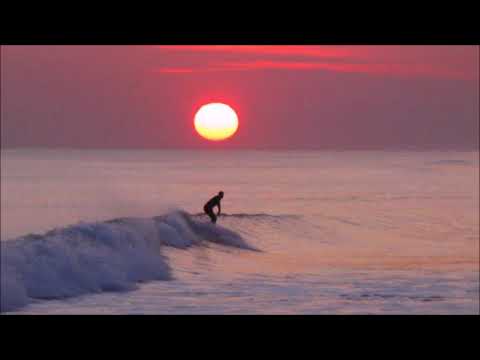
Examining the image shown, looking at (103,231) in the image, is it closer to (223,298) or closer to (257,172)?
(223,298)

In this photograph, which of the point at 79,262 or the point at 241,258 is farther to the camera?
the point at 241,258

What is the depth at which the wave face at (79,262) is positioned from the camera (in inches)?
448

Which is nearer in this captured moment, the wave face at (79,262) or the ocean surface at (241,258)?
the ocean surface at (241,258)

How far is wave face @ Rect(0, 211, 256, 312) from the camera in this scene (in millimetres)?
11383

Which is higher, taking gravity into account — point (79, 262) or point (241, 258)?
point (241, 258)

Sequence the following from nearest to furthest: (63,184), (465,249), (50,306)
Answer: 1. (50,306)
2. (465,249)
3. (63,184)

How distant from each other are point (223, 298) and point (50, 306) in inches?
80.8

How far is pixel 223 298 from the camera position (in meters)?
11.2

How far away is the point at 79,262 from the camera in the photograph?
41.5 feet

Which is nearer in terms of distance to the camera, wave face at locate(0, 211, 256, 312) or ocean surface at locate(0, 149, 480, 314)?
ocean surface at locate(0, 149, 480, 314)
